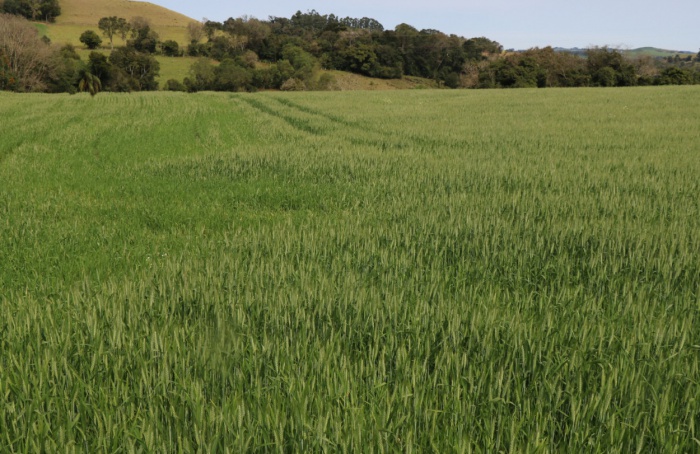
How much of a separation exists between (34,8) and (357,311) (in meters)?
150

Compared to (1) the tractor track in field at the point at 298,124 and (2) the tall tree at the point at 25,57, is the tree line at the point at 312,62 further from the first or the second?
(1) the tractor track in field at the point at 298,124

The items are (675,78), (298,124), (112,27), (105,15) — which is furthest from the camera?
(105,15)

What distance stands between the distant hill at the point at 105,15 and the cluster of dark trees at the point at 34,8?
7.27 ft

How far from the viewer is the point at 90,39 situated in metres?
108

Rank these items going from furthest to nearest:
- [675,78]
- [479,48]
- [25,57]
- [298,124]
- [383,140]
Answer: [479,48] < [25,57] < [675,78] < [298,124] < [383,140]

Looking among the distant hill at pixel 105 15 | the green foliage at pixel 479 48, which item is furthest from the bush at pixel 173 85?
the green foliage at pixel 479 48

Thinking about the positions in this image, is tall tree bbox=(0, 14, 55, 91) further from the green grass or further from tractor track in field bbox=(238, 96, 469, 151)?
the green grass

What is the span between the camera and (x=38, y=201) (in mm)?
7961

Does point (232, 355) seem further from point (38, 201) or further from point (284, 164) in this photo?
point (284, 164)

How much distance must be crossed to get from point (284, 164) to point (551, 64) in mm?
74790

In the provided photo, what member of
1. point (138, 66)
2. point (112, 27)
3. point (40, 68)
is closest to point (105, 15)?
point (112, 27)

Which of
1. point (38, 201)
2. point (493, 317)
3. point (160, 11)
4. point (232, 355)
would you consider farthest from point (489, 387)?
point (160, 11)

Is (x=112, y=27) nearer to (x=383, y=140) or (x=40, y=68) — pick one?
(x=40, y=68)

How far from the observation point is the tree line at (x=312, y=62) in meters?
69.2
